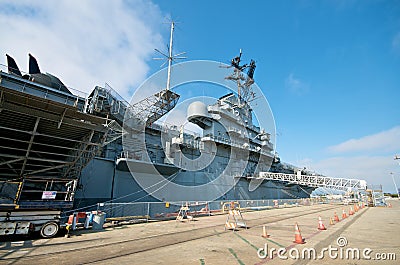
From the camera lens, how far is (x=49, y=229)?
815cm

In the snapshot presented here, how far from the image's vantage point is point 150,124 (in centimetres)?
1983

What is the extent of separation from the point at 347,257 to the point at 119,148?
17111mm

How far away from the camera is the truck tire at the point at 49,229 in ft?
26.2

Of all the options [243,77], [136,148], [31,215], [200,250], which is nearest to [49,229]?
[31,215]

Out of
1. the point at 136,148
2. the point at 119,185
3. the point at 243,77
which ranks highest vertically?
the point at 243,77

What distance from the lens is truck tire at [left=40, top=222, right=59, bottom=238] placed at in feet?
26.2

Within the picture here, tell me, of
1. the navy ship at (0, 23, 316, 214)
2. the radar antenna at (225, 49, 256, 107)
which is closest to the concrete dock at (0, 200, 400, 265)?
the navy ship at (0, 23, 316, 214)

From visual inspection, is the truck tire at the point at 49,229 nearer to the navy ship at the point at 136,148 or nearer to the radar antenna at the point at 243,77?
the navy ship at the point at 136,148

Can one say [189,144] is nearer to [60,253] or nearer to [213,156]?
[213,156]

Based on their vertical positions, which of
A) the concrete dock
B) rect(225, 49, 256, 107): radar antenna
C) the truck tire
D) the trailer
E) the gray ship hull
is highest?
rect(225, 49, 256, 107): radar antenna

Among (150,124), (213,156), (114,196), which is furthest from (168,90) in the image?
(213,156)

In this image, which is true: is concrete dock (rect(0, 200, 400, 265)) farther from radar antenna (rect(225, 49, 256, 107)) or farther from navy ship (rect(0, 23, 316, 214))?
radar antenna (rect(225, 49, 256, 107))

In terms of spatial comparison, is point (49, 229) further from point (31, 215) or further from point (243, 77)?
point (243, 77)

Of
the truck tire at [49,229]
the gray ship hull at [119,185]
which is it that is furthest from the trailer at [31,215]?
the gray ship hull at [119,185]
